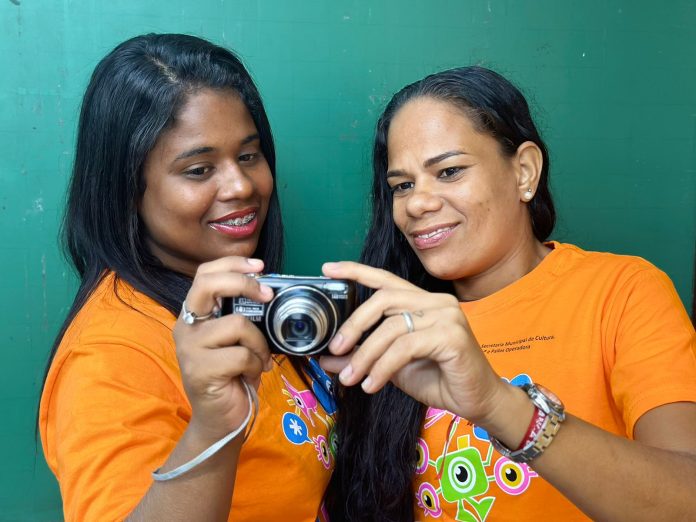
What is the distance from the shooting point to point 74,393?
96 centimetres

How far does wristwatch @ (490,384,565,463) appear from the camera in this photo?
917mm

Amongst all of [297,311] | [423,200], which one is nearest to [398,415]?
[423,200]

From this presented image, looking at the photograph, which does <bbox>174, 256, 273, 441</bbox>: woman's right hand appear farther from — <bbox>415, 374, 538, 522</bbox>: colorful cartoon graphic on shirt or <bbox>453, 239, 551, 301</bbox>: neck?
<bbox>453, 239, 551, 301</bbox>: neck

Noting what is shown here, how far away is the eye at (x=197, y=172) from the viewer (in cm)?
125

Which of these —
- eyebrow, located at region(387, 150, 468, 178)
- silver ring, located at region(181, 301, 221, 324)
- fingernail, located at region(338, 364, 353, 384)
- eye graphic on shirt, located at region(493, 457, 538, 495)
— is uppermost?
eyebrow, located at region(387, 150, 468, 178)

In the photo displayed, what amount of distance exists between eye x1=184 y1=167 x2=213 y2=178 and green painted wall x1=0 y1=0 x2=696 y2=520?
73 centimetres

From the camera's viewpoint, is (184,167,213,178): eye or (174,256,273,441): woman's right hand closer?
(174,256,273,441): woman's right hand

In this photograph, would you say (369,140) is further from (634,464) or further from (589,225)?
(634,464)

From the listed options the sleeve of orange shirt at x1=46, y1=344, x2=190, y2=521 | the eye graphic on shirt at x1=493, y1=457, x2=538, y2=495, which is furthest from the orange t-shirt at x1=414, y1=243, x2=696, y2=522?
the sleeve of orange shirt at x1=46, y1=344, x2=190, y2=521

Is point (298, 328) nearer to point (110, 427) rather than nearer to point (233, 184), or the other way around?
point (110, 427)

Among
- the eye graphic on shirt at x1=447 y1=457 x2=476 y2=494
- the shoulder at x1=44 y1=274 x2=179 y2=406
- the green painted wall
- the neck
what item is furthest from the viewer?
the green painted wall

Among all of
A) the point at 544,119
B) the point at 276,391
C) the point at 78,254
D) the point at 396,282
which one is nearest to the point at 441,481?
the point at 276,391

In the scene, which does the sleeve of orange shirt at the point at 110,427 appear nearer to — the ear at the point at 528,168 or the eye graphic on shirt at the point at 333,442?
the eye graphic on shirt at the point at 333,442

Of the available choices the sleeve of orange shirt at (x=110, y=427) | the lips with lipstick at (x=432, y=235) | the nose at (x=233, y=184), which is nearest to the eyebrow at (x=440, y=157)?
the lips with lipstick at (x=432, y=235)
